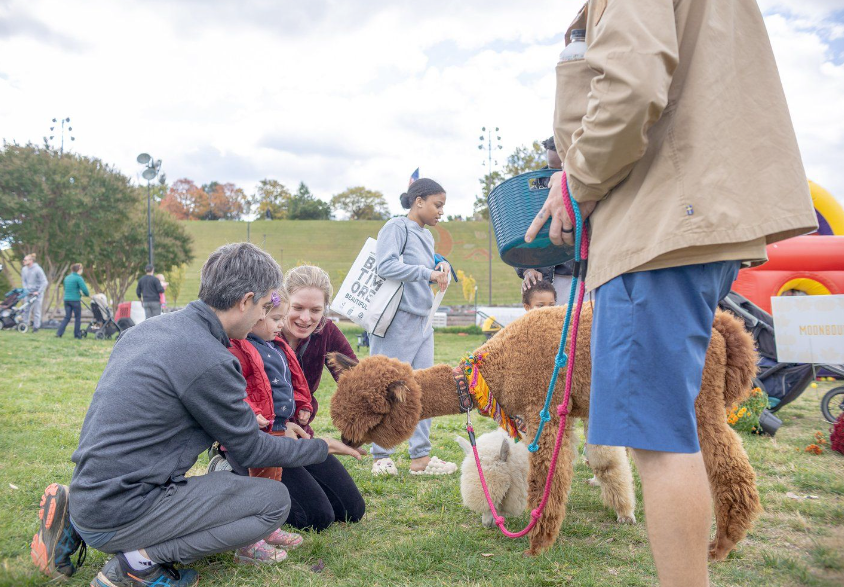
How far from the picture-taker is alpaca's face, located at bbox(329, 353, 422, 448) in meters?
3.04

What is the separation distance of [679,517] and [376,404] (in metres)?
1.71

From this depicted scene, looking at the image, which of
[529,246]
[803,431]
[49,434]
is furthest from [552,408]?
[49,434]

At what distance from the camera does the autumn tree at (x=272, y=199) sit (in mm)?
86650

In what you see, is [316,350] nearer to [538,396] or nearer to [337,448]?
[337,448]

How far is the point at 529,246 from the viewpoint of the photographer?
10.5 ft

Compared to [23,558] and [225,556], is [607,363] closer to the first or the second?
[225,556]

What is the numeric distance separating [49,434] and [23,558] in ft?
9.22

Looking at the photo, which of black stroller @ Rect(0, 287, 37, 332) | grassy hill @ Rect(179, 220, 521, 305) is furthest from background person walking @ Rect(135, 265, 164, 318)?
grassy hill @ Rect(179, 220, 521, 305)

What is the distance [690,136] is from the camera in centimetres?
165

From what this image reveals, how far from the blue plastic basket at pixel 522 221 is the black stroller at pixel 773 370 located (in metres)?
3.62

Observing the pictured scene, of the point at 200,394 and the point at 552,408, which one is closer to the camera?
the point at 200,394

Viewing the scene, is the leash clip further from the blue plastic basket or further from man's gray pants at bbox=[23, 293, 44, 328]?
man's gray pants at bbox=[23, 293, 44, 328]

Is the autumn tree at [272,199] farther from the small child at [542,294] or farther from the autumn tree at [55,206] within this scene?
the small child at [542,294]

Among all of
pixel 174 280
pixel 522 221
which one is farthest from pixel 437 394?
pixel 174 280
